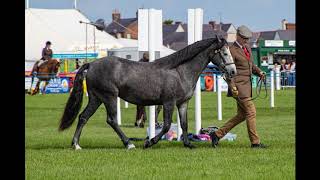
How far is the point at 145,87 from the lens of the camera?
12906 millimetres

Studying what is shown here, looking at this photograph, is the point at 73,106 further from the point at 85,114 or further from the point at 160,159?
the point at 160,159

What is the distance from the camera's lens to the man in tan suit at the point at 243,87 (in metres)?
13.0

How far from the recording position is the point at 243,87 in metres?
13.0

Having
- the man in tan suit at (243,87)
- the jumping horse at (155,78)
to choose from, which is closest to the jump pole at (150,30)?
the jumping horse at (155,78)

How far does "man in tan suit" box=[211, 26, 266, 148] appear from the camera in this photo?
511 inches

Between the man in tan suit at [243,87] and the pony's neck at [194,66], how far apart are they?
483mm

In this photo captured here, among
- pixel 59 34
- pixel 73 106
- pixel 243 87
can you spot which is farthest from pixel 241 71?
pixel 59 34

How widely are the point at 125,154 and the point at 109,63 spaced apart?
71.1 inches

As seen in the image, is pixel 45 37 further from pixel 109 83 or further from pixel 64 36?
pixel 109 83

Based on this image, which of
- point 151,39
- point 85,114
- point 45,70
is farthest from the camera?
point 45,70

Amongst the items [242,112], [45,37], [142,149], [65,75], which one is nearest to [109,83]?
A: [142,149]

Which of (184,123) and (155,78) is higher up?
(155,78)

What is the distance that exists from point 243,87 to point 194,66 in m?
0.92

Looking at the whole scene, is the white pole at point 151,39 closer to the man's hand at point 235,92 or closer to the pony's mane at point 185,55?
the pony's mane at point 185,55
